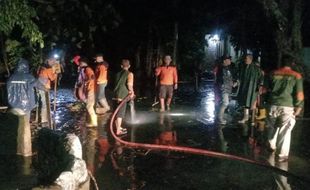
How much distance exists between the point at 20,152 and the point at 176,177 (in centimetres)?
333

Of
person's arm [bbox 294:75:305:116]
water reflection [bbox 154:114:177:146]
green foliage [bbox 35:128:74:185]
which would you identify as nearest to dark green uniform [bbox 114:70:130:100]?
water reflection [bbox 154:114:177:146]

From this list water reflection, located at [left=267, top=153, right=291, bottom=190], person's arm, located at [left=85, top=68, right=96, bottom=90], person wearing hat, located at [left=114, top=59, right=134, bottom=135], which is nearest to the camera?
water reflection, located at [left=267, top=153, right=291, bottom=190]

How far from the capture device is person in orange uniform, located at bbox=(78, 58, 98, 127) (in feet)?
41.8

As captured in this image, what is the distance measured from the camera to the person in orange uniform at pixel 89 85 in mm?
12734

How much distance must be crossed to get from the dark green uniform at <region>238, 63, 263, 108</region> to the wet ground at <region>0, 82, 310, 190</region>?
2.53ft

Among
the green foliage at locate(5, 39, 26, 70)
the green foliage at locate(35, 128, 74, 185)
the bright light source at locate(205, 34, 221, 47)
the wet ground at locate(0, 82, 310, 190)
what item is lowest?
the wet ground at locate(0, 82, 310, 190)

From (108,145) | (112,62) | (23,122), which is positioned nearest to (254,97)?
(108,145)

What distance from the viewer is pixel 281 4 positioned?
67.6ft

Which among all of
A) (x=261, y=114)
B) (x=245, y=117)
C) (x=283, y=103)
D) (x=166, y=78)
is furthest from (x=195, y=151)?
(x=166, y=78)

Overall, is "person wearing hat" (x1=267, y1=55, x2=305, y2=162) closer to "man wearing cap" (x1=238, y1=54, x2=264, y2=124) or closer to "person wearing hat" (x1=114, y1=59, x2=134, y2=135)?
"man wearing cap" (x1=238, y1=54, x2=264, y2=124)

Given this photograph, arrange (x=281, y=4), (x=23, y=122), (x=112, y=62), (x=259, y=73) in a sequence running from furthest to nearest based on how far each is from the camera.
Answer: (x=112, y=62) → (x=281, y=4) → (x=259, y=73) → (x=23, y=122)

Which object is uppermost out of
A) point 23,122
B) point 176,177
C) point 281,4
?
point 281,4

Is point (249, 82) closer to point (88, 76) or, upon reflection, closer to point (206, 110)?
point (206, 110)

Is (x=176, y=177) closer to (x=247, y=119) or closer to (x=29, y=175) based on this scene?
(x=29, y=175)
